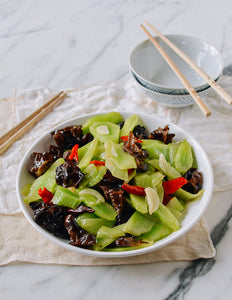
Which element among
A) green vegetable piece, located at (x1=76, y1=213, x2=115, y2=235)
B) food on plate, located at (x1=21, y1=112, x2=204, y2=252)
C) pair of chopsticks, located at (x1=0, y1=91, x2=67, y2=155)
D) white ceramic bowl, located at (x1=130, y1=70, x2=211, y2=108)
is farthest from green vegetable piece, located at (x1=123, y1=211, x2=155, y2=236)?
pair of chopsticks, located at (x1=0, y1=91, x2=67, y2=155)

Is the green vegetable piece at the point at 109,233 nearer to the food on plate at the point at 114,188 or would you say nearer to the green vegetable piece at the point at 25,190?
the food on plate at the point at 114,188

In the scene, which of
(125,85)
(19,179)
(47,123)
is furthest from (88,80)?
(19,179)

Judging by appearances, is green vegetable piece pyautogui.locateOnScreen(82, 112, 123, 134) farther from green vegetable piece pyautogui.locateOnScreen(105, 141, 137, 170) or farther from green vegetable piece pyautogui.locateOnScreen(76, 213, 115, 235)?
green vegetable piece pyautogui.locateOnScreen(76, 213, 115, 235)

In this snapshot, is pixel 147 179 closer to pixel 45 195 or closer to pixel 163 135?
pixel 163 135

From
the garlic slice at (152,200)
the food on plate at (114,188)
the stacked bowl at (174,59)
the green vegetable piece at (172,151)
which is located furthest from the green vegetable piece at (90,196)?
the stacked bowl at (174,59)

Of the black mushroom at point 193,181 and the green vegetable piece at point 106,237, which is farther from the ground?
the green vegetable piece at point 106,237

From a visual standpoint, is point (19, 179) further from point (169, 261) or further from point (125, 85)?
point (125, 85)

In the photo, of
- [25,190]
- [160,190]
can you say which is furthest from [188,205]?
[25,190]
